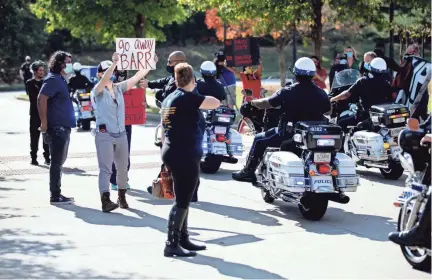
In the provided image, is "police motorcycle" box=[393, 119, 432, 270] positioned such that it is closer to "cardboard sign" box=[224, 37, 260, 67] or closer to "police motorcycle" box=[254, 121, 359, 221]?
"police motorcycle" box=[254, 121, 359, 221]

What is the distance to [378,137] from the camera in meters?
13.1

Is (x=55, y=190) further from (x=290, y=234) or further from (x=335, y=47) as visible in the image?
(x=335, y=47)

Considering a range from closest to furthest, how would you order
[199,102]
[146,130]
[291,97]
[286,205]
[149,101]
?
[199,102], [291,97], [286,205], [146,130], [149,101]

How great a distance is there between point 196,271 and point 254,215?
2834 millimetres

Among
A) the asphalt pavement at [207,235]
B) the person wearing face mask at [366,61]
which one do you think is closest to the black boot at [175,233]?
the asphalt pavement at [207,235]

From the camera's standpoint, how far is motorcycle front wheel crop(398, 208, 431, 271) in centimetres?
762

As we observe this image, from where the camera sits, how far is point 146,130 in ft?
70.8

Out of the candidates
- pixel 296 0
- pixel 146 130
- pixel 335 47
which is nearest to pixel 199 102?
pixel 146 130

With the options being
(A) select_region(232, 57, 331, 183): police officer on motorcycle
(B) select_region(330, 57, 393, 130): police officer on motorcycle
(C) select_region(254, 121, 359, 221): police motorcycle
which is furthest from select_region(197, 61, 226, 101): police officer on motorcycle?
(C) select_region(254, 121, 359, 221): police motorcycle

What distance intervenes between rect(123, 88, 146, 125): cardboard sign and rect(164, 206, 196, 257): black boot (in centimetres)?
409

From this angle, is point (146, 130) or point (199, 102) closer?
point (199, 102)

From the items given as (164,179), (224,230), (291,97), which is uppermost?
(291,97)

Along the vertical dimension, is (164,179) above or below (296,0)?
below

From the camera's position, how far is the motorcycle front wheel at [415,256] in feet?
25.0
